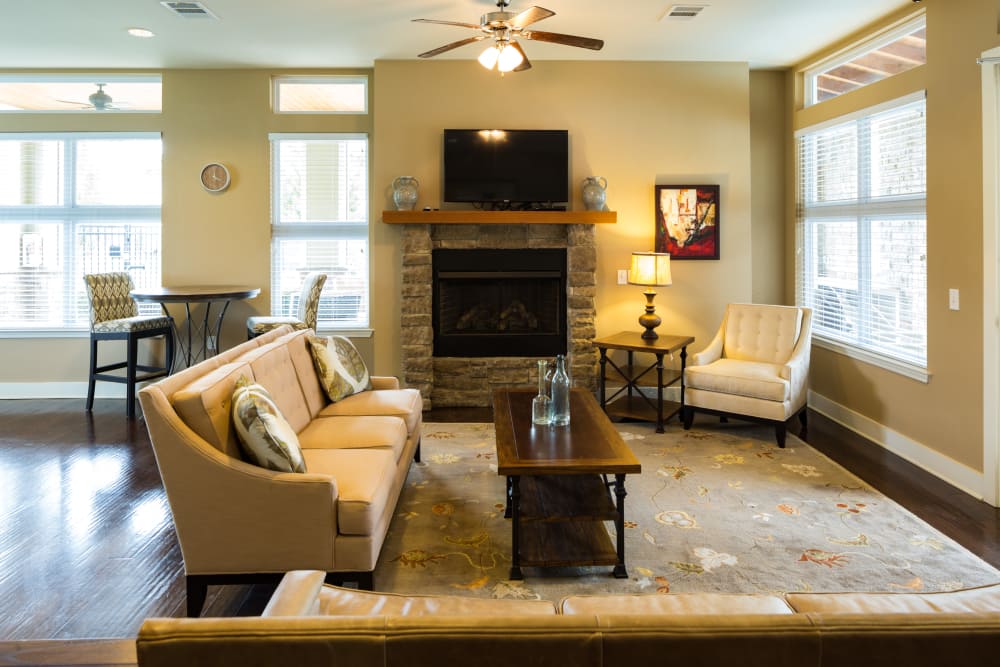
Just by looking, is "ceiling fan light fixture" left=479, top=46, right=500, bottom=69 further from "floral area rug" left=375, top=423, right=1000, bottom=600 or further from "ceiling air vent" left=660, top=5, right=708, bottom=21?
"floral area rug" left=375, top=423, right=1000, bottom=600

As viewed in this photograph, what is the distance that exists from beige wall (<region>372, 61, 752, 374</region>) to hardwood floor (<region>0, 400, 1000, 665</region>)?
1446 millimetres

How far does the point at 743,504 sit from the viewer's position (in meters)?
3.58

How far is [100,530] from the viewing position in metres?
3.32

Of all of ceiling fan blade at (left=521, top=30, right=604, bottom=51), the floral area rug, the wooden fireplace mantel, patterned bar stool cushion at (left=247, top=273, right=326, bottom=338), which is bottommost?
the floral area rug

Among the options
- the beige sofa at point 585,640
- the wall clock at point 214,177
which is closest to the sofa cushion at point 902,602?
the beige sofa at point 585,640

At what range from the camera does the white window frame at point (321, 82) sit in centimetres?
618

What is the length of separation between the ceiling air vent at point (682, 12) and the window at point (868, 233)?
1.39 meters

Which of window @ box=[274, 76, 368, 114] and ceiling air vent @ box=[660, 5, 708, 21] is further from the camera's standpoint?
window @ box=[274, 76, 368, 114]

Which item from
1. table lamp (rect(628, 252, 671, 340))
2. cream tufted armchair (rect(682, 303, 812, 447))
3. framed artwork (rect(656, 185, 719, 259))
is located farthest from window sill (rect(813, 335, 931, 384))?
table lamp (rect(628, 252, 671, 340))

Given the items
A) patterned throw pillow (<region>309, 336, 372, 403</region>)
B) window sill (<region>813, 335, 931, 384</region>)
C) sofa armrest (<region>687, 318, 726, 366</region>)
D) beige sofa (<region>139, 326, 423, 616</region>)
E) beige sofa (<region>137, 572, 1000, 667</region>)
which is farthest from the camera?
sofa armrest (<region>687, 318, 726, 366</region>)

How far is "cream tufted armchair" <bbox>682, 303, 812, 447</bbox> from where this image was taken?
4.70 m

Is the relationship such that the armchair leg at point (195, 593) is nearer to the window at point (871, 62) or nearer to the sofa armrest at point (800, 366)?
the sofa armrest at point (800, 366)

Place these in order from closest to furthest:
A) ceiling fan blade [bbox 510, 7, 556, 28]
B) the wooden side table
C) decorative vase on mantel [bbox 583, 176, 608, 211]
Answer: ceiling fan blade [bbox 510, 7, 556, 28] → the wooden side table → decorative vase on mantel [bbox 583, 176, 608, 211]

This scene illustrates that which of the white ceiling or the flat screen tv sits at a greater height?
the white ceiling
